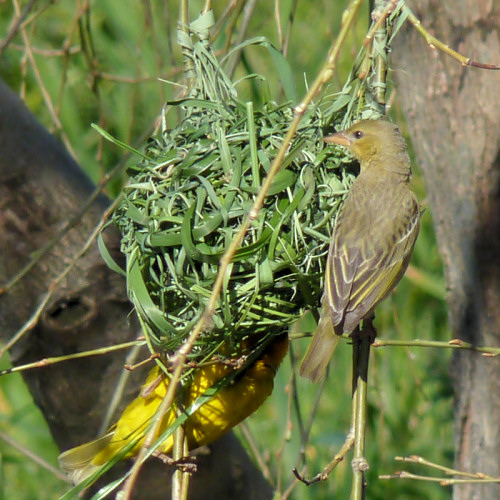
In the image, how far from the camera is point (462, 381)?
3479 millimetres

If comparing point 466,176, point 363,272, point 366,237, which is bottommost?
point 363,272

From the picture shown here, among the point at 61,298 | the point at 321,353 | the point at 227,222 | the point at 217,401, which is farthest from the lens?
the point at 61,298

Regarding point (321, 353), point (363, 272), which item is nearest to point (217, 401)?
point (321, 353)

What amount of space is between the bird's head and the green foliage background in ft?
5.25

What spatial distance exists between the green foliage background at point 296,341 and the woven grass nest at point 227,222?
1.74 m

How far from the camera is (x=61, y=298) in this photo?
3215 millimetres

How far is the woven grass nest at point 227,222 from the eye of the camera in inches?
Answer: 81.2

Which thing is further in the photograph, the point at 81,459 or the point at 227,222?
the point at 81,459

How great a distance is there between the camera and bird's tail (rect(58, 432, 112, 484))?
3039 millimetres

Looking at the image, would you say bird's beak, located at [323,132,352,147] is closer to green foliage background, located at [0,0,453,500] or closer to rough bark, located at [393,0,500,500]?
rough bark, located at [393,0,500,500]

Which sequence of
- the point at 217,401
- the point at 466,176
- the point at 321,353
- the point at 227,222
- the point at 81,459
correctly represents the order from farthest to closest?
1. the point at 466,176
2. the point at 81,459
3. the point at 217,401
4. the point at 321,353
5. the point at 227,222

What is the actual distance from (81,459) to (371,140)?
157 cm

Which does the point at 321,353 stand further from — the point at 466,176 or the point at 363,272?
the point at 466,176

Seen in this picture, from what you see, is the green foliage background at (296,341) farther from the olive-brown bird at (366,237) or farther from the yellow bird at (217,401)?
the olive-brown bird at (366,237)
